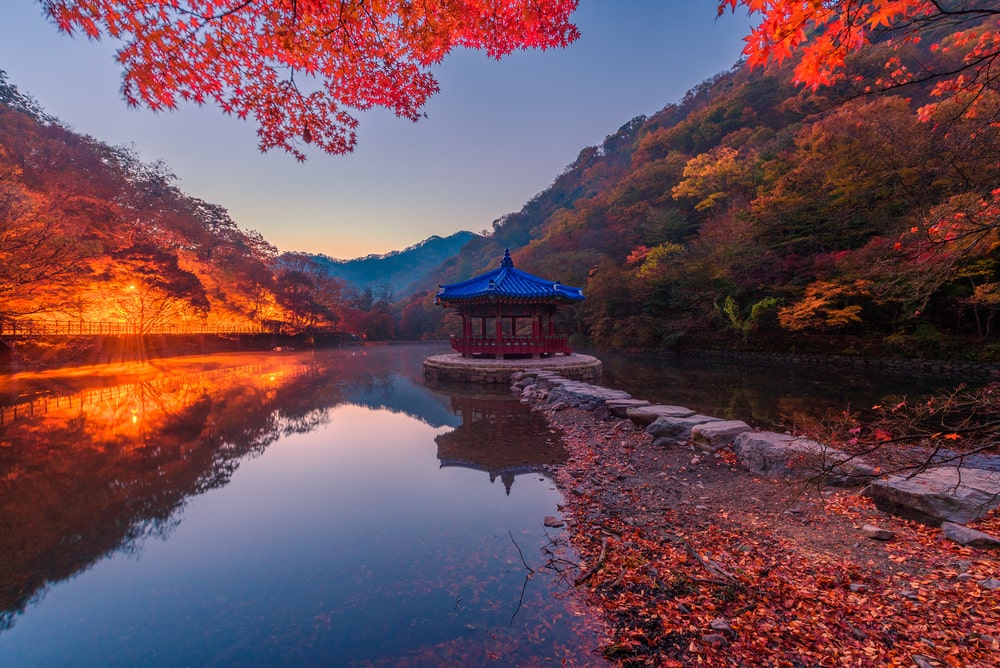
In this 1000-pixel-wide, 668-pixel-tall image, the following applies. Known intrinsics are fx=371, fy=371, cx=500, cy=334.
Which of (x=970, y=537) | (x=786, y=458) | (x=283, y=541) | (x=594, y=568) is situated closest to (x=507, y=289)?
(x=786, y=458)

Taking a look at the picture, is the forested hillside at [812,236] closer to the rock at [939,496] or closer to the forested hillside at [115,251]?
the rock at [939,496]

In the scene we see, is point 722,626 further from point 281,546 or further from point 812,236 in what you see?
point 812,236

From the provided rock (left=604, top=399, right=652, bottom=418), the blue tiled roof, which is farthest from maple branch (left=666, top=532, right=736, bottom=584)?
the blue tiled roof

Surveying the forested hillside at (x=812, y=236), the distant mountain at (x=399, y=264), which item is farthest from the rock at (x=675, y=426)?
the distant mountain at (x=399, y=264)

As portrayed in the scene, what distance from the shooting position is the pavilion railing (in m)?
16.1

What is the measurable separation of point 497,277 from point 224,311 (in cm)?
2570

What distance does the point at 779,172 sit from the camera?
23.2 m

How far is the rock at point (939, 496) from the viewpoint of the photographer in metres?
3.38

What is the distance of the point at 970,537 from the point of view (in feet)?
10.1

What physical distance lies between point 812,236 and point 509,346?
16.5m

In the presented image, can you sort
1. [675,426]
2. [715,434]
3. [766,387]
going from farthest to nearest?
1. [766,387]
2. [675,426]
3. [715,434]

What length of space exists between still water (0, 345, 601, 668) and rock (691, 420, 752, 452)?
7.17 ft

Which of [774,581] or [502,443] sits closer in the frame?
[774,581]

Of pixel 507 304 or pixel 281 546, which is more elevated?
pixel 507 304
